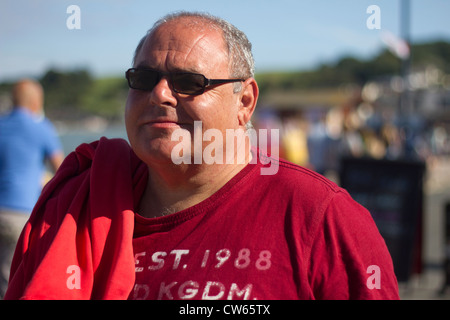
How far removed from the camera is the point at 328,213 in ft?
5.49

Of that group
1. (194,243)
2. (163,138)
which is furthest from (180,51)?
(194,243)

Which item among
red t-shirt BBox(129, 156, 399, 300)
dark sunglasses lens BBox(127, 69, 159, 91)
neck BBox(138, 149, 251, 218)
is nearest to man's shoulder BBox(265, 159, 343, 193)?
red t-shirt BBox(129, 156, 399, 300)

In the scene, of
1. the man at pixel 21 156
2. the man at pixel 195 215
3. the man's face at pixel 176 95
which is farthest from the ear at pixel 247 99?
the man at pixel 21 156

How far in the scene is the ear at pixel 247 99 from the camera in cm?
198

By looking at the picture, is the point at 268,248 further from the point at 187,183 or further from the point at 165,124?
the point at 165,124

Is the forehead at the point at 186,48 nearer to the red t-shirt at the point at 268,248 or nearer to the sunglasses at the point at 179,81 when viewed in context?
the sunglasses at the point at 179,81

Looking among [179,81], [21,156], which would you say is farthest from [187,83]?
[21,156]

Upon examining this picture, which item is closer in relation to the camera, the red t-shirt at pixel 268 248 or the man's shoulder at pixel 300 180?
the red t-shirt at pixel 268 248

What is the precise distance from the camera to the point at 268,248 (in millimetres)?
1685

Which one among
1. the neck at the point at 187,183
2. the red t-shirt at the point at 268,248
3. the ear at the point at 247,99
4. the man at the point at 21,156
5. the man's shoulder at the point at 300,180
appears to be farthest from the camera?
the man at the point at 21,156

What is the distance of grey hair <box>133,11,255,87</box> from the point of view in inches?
74.2

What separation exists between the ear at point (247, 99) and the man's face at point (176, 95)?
4.5 inches

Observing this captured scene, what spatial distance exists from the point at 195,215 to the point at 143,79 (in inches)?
19.9
